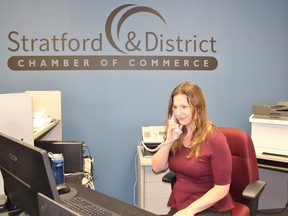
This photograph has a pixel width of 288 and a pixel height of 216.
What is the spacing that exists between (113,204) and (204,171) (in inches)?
20.2

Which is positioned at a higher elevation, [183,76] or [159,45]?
[159,45]

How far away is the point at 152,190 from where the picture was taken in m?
2.72

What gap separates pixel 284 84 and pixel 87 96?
2.03m

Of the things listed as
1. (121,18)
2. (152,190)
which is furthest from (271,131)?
(121,18)

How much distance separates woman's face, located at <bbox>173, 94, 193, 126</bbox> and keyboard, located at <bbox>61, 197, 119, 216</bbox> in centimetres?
62

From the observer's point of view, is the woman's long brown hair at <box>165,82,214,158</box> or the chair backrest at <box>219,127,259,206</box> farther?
the chair backrest at <box>219,127,259,206</box>

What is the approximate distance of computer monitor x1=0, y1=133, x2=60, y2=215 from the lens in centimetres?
96

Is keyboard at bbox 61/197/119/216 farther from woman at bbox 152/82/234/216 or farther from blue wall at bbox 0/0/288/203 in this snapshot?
blue wall at bbox 0/0/288/203

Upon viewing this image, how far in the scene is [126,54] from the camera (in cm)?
309

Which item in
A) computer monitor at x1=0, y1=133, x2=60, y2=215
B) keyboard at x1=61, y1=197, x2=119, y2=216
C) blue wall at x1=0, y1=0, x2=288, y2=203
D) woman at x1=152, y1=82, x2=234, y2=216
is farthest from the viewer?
blue wall at x1=0, y1=0, x2=288, y2=203

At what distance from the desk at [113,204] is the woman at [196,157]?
285 mm

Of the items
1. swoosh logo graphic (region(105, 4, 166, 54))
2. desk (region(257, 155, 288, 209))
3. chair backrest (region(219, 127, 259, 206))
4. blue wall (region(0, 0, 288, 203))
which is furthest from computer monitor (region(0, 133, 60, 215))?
desk (region(257, 155, 288, 209))

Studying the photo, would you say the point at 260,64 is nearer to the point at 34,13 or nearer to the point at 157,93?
the point at 157,93

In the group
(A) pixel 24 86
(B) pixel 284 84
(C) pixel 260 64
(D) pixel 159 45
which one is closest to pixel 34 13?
(A) pixel 24 86
